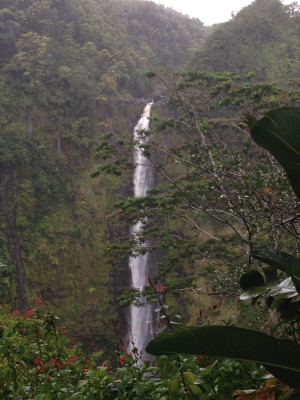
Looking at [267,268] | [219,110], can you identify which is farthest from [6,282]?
[267,268]

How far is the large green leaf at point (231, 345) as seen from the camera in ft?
3.27

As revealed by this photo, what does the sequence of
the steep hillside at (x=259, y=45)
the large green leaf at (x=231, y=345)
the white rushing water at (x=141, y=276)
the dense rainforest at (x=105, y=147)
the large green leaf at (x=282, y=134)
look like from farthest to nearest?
the steep hillside at (x=259, y=45) < the white rushing water at (x=141, y=276) < the dense rainforest at (x=105, y=147) < the large green leaf at (x=282, y=134) < the large green leaf at (x=231, y=345)

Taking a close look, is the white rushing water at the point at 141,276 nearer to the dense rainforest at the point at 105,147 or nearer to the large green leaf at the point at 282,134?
the dense rainforest at the point at 105,147

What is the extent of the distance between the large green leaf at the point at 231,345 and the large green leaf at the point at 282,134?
1.67ft

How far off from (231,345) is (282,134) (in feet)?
1.97

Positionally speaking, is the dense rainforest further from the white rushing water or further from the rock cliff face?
the white rushing water

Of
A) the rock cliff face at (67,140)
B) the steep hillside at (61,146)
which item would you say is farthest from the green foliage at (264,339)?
the steep hillside at (61,146)

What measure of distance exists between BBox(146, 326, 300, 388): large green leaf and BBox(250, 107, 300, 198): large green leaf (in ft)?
1.67

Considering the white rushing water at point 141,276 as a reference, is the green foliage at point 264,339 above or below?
above

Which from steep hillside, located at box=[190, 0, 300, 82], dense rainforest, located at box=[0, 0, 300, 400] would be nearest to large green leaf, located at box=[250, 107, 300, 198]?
dense rainforest, located at box=[0, 0, 300, 400]

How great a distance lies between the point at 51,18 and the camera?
24516mm

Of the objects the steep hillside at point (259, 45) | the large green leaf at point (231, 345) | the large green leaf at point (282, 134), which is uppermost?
the steep hillside at point (259, 45)

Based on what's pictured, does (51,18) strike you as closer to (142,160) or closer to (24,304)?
(142,160)

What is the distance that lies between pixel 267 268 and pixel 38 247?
52.2ft
